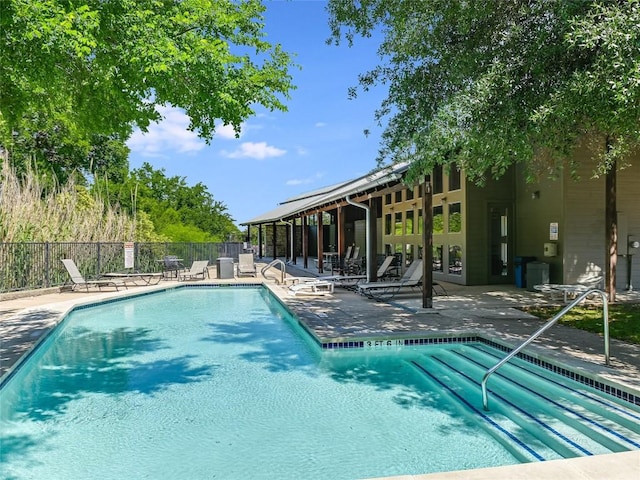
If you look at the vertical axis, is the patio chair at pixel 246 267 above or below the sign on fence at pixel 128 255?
below

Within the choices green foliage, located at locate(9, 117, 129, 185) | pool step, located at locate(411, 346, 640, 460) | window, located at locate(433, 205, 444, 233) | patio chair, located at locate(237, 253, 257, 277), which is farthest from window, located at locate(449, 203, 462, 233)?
green foliage, located at locate(9, 117, 129, 185)

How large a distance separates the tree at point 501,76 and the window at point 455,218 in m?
6.87

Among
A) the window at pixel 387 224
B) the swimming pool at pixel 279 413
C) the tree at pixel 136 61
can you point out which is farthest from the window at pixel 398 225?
the tree at pixel 136 61

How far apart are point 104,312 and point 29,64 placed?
23.8ft

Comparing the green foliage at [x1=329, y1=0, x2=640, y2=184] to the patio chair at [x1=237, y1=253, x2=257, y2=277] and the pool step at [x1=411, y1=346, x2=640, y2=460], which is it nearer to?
the pool step at [x1=411, y1=346, x2=640, y2=460]

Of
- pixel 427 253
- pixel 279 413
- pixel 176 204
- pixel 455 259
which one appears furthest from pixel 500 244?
pixel 176 204

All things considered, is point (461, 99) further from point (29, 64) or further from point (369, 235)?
point (369, 235)

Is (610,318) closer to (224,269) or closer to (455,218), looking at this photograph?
(455,218)

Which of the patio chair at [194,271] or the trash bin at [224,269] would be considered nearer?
the patio chair at [194,271]

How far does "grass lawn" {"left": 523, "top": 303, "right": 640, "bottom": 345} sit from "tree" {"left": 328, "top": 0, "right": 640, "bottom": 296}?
247 centimetres

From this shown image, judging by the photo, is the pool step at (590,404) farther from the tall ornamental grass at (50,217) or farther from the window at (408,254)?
the tall ornamental grass at (50,217)

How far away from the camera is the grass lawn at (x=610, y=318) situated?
6.85m

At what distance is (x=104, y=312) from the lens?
11055mm

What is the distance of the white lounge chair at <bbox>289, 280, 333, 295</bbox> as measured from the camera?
12242mm
